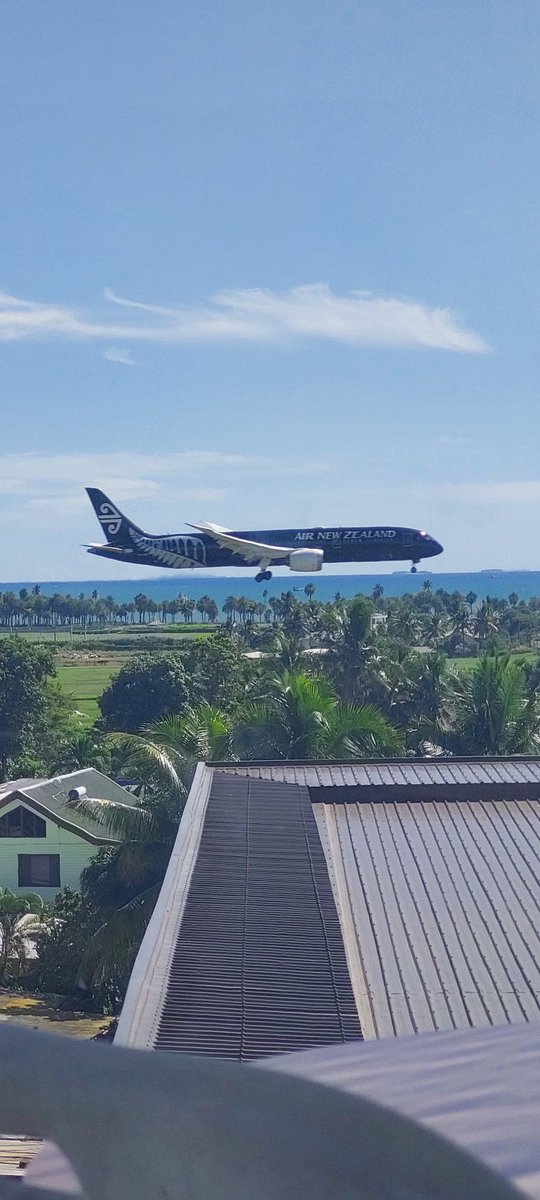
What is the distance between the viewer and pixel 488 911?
11.2 meters

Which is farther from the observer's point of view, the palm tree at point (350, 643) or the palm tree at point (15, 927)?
the palm tree at point (350, 643)

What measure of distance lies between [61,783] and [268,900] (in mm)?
28042

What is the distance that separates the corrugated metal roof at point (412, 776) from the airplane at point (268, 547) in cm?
2442

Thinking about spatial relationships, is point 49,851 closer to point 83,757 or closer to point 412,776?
point 83,757

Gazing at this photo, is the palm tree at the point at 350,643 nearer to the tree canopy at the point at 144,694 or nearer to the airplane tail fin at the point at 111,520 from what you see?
the airplane tail fin at the point at 111,520

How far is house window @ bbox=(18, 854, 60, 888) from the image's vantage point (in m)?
35.1

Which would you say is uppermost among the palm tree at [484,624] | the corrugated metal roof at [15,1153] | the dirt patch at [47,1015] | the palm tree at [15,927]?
the corrugated metal roof at [15,1153]

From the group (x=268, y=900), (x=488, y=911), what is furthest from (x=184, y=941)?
(x=488, y=911)

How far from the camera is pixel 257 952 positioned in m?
9.46

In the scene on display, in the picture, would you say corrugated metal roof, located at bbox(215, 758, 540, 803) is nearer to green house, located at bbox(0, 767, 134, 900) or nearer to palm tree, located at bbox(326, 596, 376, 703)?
green house, located at bbox(0, 767, 134, 900)

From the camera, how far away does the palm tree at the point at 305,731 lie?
23.8 m

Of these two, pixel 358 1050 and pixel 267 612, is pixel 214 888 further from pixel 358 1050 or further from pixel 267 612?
pixel 267 612

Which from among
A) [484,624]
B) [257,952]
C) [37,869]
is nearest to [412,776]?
[257,952]

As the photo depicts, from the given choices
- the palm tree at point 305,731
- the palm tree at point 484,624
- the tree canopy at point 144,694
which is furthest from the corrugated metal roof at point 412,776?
the palm tree at point 484,624
